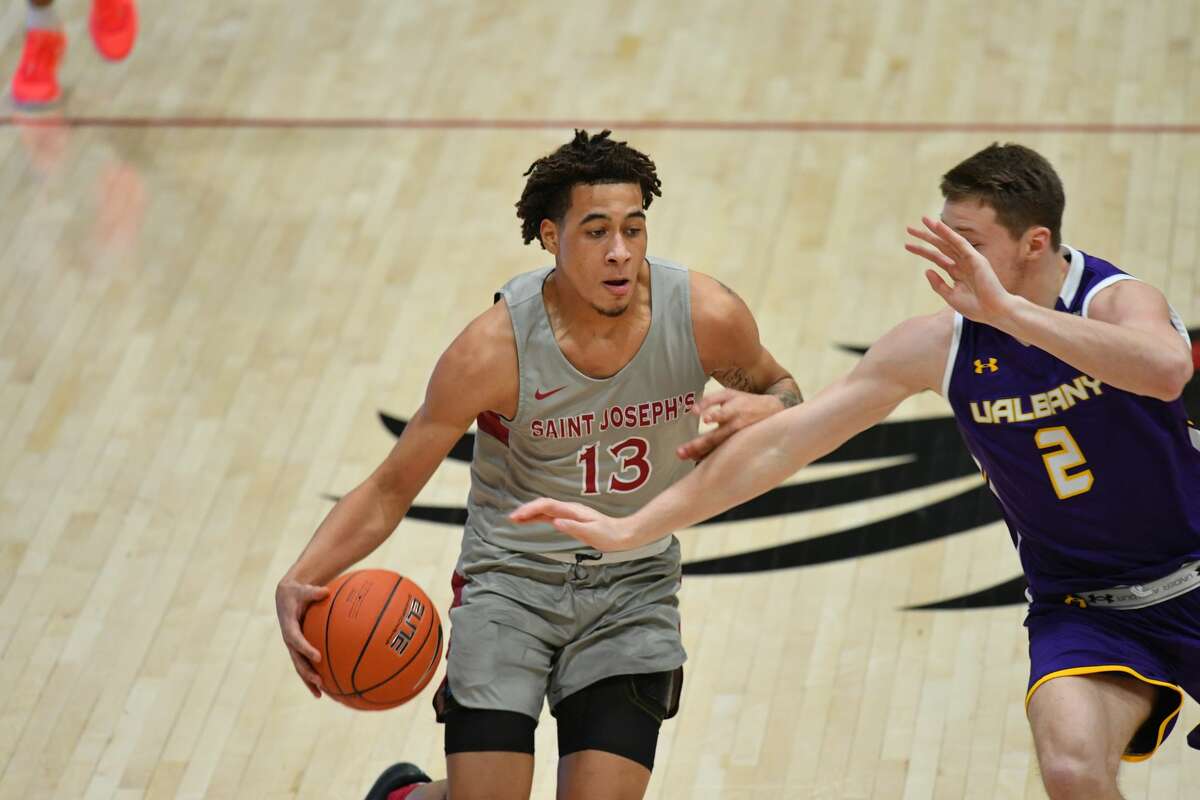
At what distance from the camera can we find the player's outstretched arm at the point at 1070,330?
365 cm

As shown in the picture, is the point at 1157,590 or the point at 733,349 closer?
the point at 1157,590

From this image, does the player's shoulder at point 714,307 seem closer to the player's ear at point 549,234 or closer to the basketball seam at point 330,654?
the player's ear at point 549,234

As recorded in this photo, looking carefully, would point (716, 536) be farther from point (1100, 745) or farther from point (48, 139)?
point (48, 139)

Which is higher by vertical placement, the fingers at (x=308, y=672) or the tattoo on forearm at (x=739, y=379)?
the tattoo on forearm at (x=739, y=379)

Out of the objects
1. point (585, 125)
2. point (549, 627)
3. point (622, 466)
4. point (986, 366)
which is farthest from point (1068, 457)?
point (585, 125)

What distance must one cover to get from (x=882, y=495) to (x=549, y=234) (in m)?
2.28

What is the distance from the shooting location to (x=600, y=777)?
4.16 m

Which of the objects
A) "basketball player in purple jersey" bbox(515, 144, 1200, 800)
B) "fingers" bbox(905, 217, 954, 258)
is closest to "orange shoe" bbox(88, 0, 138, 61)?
"basketball player in purple jersey" bbox(515, 144, 1200, 800)

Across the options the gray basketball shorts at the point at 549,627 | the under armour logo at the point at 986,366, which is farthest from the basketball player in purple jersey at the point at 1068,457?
the gray basketball shorts at the point at 549,627

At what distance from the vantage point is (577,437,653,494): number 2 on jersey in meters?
4.42

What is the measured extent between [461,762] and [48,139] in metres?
5.32

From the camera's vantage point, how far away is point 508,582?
14.5ft

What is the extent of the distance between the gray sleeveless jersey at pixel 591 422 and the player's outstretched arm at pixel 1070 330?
83 cm

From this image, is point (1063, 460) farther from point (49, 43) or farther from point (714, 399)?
point (49, 43)
